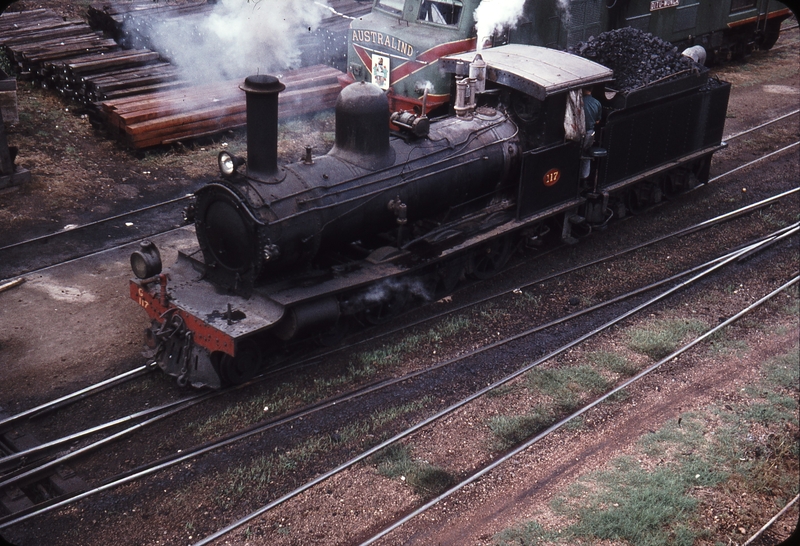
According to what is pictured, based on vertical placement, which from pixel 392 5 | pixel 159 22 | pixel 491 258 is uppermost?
pixel 392 5

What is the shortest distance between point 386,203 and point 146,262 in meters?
2.64

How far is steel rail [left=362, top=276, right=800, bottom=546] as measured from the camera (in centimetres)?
617

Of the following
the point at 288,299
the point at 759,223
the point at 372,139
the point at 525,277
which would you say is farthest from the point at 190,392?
the point at 759,223

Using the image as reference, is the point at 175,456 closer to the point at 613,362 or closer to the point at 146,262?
the point at 146,262

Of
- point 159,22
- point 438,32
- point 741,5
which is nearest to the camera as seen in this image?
point 438,32

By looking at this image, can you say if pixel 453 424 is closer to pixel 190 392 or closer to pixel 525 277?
pixel 190 392

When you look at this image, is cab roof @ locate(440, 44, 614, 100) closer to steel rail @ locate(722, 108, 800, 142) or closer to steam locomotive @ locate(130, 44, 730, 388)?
steam locomotive @ locate(130, 44, 730, 388)

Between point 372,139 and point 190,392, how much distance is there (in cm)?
328

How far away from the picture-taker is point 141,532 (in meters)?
6.04

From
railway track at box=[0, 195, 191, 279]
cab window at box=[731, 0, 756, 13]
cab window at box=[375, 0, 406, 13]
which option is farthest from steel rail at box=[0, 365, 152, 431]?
cab window at box=[731, 0, 756, 13]

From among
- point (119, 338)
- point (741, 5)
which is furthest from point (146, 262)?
point (741, 5)

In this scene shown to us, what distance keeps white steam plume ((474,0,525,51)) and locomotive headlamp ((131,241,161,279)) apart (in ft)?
25.8

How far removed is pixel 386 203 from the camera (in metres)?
8.61

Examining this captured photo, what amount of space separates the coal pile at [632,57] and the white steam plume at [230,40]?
755 centimetres
